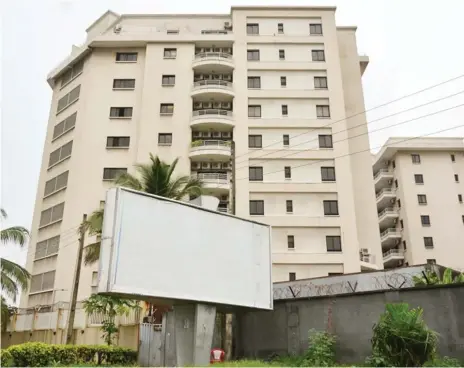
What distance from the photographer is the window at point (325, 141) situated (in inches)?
1464

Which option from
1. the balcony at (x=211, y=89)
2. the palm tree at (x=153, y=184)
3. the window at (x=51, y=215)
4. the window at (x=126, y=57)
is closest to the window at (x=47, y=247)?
the window at (x=51, y=215)

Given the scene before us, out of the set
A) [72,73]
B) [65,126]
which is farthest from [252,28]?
[65,126]

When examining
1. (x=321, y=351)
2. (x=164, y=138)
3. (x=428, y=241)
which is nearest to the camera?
(x=321, y=351)

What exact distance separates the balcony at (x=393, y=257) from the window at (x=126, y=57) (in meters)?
32.4

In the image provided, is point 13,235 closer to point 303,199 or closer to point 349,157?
point 303,199

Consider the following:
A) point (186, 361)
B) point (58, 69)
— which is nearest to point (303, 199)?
point (186, 361)

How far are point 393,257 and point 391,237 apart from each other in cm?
241

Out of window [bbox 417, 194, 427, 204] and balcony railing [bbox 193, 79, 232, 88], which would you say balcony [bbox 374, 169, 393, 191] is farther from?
balcony railing [bbox 193, 79, 232, 88]

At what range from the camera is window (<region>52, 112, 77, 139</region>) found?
39.6 m

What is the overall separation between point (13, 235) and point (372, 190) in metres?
26.2

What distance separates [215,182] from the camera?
1399 inches

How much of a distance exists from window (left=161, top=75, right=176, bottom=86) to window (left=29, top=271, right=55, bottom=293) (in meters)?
17.7

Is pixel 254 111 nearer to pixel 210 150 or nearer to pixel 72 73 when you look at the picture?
pixel 210 150

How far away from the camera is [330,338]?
15469mm
